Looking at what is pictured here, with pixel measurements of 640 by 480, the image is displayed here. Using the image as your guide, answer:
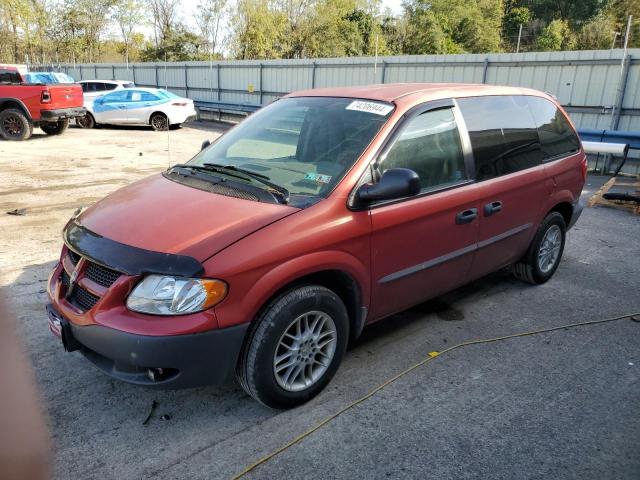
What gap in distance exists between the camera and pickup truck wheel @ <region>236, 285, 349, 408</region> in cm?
277

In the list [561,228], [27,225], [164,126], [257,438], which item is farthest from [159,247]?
[164,126]

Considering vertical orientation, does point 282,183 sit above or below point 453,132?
below

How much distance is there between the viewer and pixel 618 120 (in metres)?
12.2

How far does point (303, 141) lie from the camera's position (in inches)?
143

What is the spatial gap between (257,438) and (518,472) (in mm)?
1310

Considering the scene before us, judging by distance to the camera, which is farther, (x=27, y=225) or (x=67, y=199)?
(x=67, y=199)

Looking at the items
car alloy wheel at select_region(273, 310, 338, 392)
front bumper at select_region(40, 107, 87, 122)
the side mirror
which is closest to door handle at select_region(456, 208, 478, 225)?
the side mirror

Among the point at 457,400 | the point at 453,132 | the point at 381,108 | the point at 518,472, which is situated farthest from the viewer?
the point at 453,132

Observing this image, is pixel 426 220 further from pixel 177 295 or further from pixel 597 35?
pixel 597 35

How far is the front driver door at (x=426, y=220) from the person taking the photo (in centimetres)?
331

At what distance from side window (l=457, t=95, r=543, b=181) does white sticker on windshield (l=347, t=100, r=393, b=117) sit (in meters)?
0.73

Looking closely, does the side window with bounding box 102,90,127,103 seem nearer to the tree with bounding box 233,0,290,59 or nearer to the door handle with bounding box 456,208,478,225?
the door handle with bounding box 456,208,478,225

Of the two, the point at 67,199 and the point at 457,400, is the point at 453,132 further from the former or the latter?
the point at 67,199

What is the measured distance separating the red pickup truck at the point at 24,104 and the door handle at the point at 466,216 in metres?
13.8
